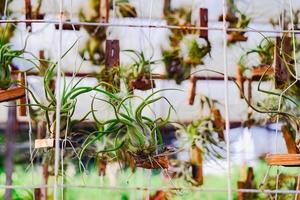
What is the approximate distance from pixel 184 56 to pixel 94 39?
0.38 metres

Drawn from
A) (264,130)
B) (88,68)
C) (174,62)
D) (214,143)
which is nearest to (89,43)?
(88,68)

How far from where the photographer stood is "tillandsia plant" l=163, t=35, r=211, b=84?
2.59 meters

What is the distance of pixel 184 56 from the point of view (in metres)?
2.64

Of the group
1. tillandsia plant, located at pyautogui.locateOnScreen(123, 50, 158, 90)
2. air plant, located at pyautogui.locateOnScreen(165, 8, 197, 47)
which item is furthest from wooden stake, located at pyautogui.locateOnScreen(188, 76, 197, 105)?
tillandsia plant, located at pyautogui.locateOnScreen(123, 50, 158, 90)

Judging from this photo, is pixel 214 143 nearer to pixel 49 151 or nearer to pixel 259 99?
pixel 259 99

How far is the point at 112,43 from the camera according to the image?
1.75 m

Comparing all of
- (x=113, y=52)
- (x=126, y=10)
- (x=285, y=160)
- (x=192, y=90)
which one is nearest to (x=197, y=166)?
(x=192, y=90)

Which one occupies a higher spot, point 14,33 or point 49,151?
point 14,33

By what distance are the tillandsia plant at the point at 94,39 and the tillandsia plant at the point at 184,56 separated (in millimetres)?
270

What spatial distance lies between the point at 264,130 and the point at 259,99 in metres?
0.27

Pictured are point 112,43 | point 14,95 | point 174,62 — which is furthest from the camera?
point 174,62

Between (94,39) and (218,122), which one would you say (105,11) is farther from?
(218,122)

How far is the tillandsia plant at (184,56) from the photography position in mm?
2588

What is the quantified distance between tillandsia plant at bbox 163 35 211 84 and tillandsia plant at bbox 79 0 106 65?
27cm
